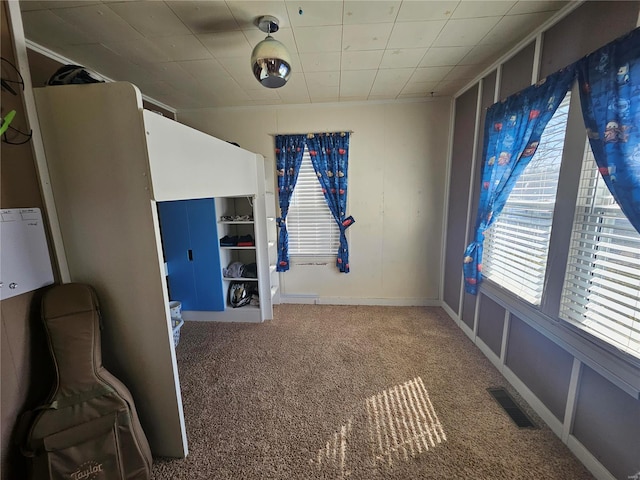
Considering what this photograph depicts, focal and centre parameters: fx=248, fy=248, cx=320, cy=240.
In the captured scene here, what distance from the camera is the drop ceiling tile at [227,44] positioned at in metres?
1.68

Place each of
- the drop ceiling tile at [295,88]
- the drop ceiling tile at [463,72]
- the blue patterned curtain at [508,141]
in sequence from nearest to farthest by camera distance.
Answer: the blue patterned curtain at [508,141]
the drop ceiling tile at [463,72]
the drop ceiling tile at [295,88]

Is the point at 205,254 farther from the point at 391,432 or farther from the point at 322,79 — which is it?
the point at 391,432

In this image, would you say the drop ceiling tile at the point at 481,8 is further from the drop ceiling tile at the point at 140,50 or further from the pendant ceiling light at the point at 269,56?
the drop ceiling tile at the point at 140,50

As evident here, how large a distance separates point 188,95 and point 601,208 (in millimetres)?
3515

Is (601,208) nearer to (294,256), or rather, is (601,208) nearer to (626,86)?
(626,86)

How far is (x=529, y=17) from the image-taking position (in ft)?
5.05

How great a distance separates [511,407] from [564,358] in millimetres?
527

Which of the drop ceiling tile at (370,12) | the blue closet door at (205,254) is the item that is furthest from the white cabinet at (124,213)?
the blue closet door at (205,254)

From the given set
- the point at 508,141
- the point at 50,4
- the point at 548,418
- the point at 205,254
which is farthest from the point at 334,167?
the point at 548,418

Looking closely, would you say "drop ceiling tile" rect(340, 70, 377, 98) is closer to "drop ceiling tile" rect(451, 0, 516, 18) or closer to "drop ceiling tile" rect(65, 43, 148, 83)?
"drop ceiling tile" rect(451, 0, 516, 18)

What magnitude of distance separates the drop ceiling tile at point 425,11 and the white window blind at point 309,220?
1.75m

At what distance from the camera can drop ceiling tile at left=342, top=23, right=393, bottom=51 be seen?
5.32 feet

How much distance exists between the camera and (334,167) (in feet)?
10.0

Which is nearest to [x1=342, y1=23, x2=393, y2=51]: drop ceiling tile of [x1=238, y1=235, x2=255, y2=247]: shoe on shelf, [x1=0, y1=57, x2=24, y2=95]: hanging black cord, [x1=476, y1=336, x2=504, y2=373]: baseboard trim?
[x1=0, y1=57, x2=24, y2=95]: hanging black cord
